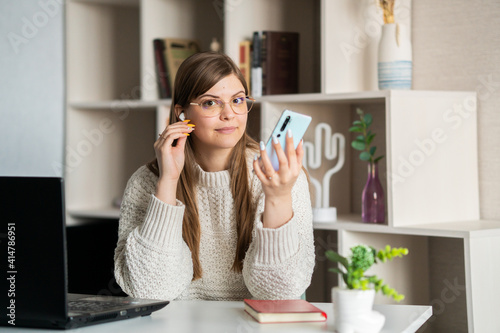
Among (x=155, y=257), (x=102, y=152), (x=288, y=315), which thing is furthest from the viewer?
(x=102, y=152)

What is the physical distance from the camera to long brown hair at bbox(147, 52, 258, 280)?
167cm

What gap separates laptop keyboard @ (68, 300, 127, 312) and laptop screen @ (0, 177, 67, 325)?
9 centimetres

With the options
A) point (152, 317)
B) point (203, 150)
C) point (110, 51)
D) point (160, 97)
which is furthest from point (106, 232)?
point (152, 317)

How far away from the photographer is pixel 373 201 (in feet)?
6.89

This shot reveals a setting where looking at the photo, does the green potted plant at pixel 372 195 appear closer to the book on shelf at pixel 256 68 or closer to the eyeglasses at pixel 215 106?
the book on shelf at pixel 256 68

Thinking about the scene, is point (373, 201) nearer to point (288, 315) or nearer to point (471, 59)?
point (471, 59)

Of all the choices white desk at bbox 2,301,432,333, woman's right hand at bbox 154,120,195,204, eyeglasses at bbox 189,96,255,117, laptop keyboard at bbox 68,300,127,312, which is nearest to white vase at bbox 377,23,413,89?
eyeglasses at bbox 189,96,255,117

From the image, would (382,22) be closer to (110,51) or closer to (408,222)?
(408,222)

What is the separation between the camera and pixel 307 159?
7.54ft

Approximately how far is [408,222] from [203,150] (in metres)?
0.74

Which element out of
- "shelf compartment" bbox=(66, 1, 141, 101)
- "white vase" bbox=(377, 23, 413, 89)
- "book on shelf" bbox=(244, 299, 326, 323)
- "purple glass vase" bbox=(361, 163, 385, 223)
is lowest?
"book on shelf" bbox=(244, 299, 326, 323)

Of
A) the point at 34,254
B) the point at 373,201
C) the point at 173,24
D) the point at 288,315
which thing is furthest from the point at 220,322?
the point at 173,24

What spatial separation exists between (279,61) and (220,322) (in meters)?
1.42

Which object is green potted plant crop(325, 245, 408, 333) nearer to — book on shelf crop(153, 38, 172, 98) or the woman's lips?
the woman's lips
